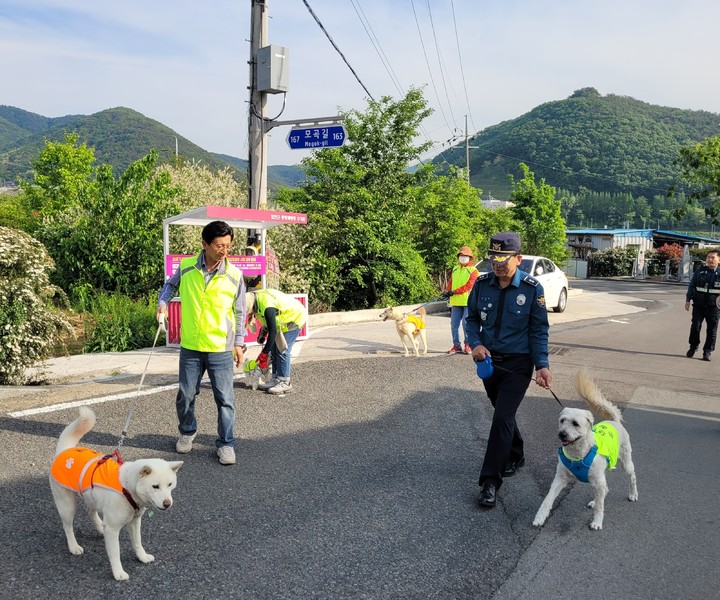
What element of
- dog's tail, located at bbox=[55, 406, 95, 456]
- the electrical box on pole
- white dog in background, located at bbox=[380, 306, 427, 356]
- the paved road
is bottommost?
the paved road

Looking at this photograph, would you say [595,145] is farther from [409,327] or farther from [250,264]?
[250,264]

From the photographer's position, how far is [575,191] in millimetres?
111750

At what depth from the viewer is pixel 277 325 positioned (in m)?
7.01

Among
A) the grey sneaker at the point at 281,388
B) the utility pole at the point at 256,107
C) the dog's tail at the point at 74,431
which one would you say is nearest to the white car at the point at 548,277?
the utility pole at the point at 256,107

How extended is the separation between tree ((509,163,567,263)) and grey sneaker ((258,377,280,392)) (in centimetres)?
2493

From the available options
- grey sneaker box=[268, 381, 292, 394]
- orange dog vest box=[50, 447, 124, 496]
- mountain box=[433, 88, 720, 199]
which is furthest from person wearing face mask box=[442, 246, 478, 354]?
mountain box=[433, 88, 720, 199]

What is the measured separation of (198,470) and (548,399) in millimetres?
4596

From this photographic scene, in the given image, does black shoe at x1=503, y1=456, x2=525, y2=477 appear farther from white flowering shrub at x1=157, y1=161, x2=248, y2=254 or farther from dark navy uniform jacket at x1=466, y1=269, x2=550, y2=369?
white flowering shrub at x1=157, y1=161, x2=248, y2=254

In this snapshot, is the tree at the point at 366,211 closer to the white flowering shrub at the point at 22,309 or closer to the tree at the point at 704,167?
the white flowering shrub at the point at 22,309

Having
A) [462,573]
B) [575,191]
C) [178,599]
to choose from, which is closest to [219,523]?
[178,599]

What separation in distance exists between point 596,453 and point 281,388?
4.14 metres

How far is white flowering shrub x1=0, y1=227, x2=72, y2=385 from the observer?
729cm

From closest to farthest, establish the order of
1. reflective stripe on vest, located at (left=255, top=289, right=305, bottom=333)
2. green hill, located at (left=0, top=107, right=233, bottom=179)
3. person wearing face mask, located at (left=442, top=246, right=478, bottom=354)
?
reflective stripe on vest, located at (left=255, top=289, right=305, bottom=333), person wearing face mask, located at (left=442, top=246, right=478, bottom=354), green hill, located at (left=0, top=107, right=233, bottom=179)

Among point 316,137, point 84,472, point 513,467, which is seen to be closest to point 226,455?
A: point 84,472
